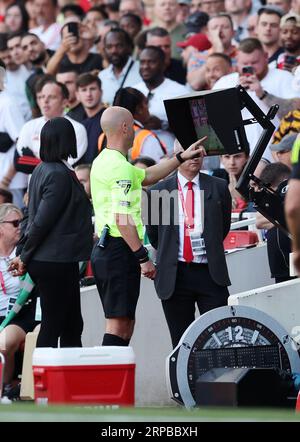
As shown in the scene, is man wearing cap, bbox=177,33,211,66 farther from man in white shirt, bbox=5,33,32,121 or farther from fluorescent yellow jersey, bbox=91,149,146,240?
fluorescent yellow jersey, bbox=91,149,146,240

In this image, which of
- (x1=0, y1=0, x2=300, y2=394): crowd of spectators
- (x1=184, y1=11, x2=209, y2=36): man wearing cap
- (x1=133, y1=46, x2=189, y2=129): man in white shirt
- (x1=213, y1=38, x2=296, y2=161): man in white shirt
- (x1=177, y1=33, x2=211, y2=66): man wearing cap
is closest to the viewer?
(x1=0, y1=0, x2=300, y2=394): crowd of spectators

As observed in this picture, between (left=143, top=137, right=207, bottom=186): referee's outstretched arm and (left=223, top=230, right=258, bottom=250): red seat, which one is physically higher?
(left=143, top=137, right=207, bottom=186): referee's outstretched arm

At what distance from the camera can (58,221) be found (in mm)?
8953

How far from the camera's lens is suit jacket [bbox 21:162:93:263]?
8.90 metres

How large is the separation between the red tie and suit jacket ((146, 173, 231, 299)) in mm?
66

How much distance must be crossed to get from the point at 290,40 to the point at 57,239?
5.32 meters

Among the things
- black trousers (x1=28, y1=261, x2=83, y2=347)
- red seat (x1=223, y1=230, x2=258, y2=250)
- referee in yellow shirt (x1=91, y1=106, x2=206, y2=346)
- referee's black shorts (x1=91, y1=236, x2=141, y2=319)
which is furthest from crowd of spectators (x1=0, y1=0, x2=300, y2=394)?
black trousers (x1=28, y1=261, x2=83, y2=347)

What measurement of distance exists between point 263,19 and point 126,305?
592cm

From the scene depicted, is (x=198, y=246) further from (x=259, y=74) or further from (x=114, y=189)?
(x=259, y=74)

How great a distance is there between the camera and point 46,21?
58.5ft

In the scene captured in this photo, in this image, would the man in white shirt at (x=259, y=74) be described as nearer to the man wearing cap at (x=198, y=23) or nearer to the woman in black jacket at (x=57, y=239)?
the man wearing cap at (x=198, y=23)

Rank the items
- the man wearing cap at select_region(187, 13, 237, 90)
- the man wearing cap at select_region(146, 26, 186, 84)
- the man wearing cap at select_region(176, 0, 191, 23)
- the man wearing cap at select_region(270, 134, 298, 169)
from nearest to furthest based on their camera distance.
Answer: the man wearing cap at select_region(270, 134, 298, 169), the man wearing cap at select_region(187, 13, 237, 90), the man wearing cap at select_region(146, 26, 186, 84), the man wearing cap at select_region(176, 0, 191, 23)

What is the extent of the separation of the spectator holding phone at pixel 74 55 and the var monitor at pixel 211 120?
21.0 ft
